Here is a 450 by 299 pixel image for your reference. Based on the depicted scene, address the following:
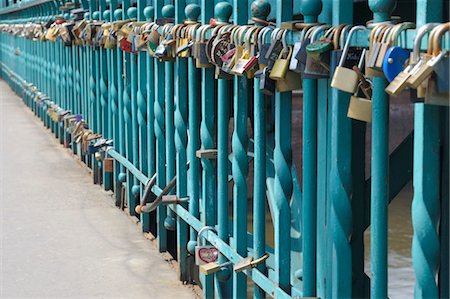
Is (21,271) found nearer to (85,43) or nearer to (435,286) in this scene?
(435,286)

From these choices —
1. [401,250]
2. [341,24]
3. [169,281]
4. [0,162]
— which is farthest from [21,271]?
[401,250]

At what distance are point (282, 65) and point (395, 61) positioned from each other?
0.69m

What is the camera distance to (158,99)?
182 inches

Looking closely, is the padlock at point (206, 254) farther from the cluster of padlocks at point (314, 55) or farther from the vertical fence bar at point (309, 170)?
the vertical fence bar at point (309, 170)

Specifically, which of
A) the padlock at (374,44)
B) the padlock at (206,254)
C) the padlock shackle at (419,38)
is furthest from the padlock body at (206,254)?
the padlock shackle at (419,38)

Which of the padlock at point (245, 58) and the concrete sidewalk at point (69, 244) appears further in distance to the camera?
the concrete sidewalk at point (69, 244)

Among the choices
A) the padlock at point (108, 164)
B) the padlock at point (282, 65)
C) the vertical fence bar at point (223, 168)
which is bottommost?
the padlock at point (108, 164)

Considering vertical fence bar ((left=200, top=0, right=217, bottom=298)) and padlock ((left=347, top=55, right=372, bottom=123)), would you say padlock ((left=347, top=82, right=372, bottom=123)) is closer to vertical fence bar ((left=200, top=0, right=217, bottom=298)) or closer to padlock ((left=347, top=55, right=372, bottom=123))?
padlock ((left=347, top=55, right=372, bottom=123))

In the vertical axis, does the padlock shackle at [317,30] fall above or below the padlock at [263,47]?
above

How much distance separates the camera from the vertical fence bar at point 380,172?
2148 mm

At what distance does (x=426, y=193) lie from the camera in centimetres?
201

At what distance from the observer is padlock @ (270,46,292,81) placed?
2.63 m

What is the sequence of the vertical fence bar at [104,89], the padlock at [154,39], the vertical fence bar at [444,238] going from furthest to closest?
1. the vertical fence bar at [104,89]
2. the padlock at [154,39]
3. the vertical fence bar at [444,238]

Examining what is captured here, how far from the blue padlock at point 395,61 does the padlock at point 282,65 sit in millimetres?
662
